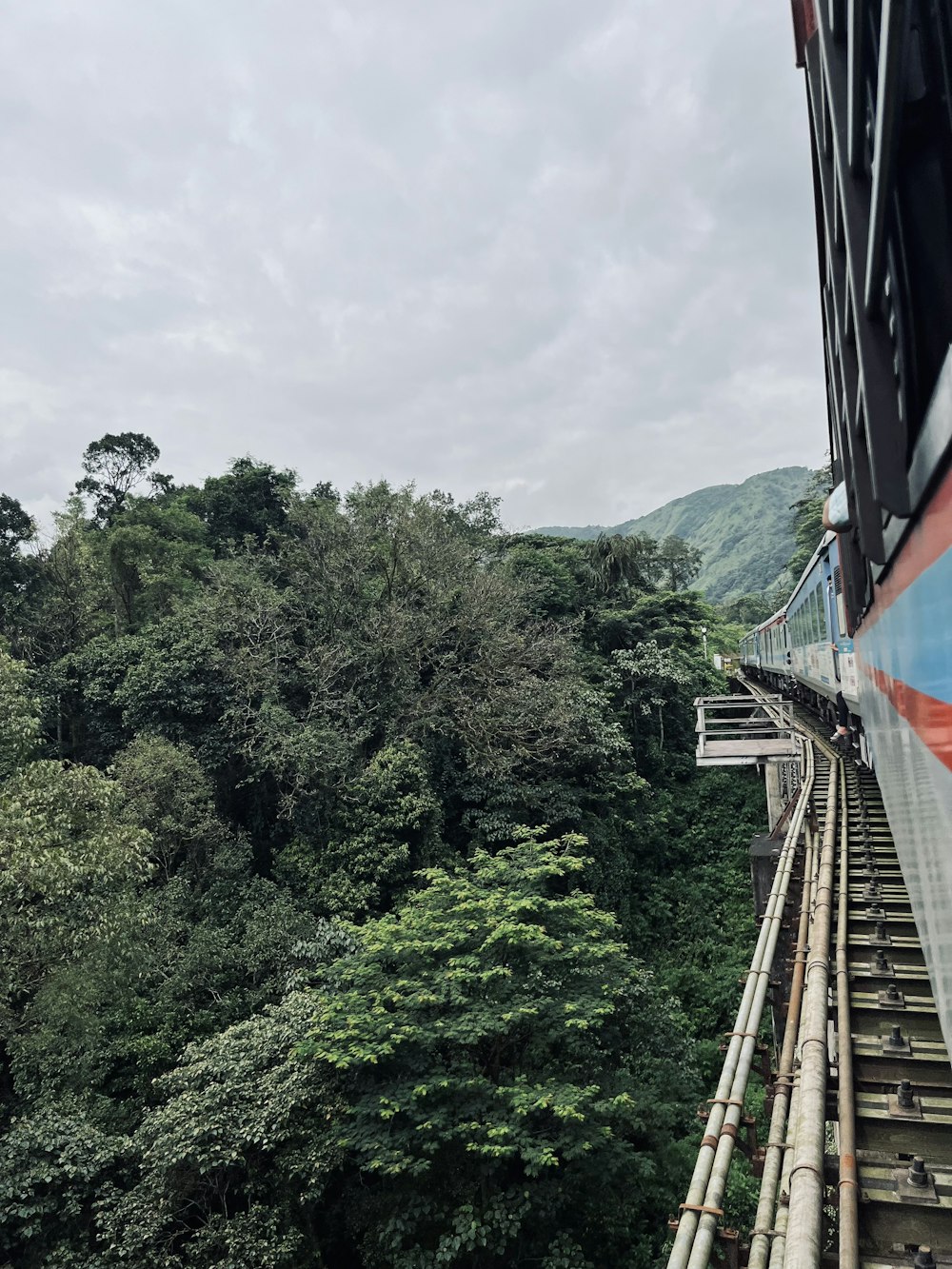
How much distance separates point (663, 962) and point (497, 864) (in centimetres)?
710

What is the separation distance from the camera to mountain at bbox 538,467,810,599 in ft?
374

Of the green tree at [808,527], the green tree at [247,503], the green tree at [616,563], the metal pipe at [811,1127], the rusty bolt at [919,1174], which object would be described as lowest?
the rusty bolt at [919,1174]

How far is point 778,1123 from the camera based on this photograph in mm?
3000

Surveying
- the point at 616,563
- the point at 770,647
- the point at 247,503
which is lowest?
the point at 770,647

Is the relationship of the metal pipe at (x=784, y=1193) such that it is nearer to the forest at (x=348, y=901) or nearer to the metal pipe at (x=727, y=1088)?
the metal pipe at (x=727, y=1088)

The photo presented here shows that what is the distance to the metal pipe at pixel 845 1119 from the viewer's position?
2326mm

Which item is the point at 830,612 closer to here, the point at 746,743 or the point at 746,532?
the point at 746,743

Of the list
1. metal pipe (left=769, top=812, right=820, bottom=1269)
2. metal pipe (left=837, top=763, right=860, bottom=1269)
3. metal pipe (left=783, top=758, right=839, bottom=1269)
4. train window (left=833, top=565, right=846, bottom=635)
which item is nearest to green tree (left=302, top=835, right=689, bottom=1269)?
metal pipe (left=837, top=763, right=860, bottom=1269)

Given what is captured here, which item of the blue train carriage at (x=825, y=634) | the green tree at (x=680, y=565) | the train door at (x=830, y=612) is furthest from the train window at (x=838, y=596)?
the green tree at (x=680, y=565)

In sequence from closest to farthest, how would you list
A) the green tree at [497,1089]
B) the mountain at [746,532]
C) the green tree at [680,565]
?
the green tree at [497,1089] < the green tree at [680,565] < the mountain at [746,532]

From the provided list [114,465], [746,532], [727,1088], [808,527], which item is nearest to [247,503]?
[114,465]

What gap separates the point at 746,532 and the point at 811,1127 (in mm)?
156593

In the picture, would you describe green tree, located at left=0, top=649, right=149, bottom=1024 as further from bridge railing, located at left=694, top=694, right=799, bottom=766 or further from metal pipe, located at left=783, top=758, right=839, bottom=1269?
bridge railing, located at left=694, top=694, right=799, bottom=766

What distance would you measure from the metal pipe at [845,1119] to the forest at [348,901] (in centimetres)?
374
